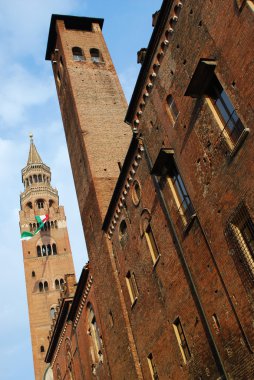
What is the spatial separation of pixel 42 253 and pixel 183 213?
150 feet

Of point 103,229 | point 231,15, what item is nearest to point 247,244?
point 231,15

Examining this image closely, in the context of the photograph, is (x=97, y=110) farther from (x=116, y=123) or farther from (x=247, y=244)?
(x=247, y=244)

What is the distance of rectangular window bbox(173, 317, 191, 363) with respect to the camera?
1287 centimetres

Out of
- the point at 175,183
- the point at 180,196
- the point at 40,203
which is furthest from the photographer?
the point at 40,203

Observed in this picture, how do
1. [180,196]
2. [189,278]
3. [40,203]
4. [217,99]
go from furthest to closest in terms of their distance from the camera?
[40,203] < [180,196] < [189,278] < [217,99]

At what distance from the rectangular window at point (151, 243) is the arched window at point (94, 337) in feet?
24.7

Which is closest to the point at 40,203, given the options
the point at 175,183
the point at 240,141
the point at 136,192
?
the point at 136,192

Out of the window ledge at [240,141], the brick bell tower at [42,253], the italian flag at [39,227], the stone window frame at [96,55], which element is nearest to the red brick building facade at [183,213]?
the window ledge at [240,141]

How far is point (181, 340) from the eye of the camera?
13188 millimetres

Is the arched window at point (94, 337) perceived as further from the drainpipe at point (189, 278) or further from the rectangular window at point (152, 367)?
the drainpipe at point (189, 278)

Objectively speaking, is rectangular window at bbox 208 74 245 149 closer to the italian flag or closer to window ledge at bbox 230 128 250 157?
window ledge at bbox 230 128 250 157

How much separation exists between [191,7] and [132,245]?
7937 mm

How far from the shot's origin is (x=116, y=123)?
22719mm

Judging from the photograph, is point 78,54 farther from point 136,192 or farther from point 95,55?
point 136,192
